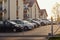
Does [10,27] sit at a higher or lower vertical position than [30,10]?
lower

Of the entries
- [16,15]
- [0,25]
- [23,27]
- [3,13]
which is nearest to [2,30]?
[0,25]

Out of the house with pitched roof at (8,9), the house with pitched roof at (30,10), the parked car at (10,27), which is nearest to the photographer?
the parked car at (10,27)

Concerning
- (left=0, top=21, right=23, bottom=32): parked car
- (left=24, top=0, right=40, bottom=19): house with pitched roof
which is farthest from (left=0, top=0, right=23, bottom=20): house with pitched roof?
(left=0, top=21, right=23, bottom=32): parked car

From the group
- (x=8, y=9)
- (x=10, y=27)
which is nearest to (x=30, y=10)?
(x=8, y=9)

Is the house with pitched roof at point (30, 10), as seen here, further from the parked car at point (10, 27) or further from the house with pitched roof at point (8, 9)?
the parked car at point (10, 27)

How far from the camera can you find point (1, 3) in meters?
47.5

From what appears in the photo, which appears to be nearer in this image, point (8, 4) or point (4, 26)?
point (4, 26)

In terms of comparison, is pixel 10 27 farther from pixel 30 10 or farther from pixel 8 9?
pixel 30 10

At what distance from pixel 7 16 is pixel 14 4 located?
12.1 ft

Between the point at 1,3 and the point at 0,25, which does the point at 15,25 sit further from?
the point at 1,3

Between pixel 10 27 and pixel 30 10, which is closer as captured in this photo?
pixel 10 27

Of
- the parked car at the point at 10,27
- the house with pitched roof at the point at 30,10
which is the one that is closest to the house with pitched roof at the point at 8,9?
the house with pitched roof at the point at 30,10

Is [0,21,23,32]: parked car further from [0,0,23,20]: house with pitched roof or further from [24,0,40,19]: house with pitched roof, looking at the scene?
[24,0,40,19]: house with pitched roof

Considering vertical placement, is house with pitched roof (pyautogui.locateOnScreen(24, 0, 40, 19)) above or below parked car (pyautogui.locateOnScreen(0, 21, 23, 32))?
above
